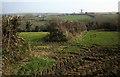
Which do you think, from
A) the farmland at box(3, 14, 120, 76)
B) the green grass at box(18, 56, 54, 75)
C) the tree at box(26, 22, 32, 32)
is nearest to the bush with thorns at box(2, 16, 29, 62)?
the farmland at box(3, 14, 120, 76)

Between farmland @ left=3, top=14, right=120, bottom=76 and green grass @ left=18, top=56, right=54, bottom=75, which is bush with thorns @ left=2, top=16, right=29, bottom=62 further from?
green grass @ left=18, top=56, right=54, bottom=75

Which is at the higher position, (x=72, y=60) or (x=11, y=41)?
(x=11, y=41)

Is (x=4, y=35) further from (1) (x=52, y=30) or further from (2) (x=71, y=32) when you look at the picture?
(2) (x=71, y=32)

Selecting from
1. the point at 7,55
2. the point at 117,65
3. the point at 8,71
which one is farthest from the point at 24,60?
the point at 117,65

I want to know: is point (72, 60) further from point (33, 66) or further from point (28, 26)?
point (28, 26)

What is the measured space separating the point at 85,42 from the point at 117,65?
1030cm

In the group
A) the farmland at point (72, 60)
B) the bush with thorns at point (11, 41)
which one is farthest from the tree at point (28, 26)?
the bush with thorns at point (11, 41)

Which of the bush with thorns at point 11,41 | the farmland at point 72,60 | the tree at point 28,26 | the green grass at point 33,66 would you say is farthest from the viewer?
the tree at point 28,26

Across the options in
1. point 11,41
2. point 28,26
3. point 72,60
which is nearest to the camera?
point 11,41

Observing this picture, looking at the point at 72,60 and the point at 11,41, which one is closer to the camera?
the point at 11,41

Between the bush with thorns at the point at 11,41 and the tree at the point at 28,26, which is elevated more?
the bush with thorns at the point at 11,41

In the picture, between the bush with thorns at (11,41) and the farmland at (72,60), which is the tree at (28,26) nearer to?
the farmland at (72,60)

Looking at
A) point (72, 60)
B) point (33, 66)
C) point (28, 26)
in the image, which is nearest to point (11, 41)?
point (33, 66)

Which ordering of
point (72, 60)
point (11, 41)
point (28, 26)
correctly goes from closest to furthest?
point (11, 41) < point (72, 60) < point (28, 26)
